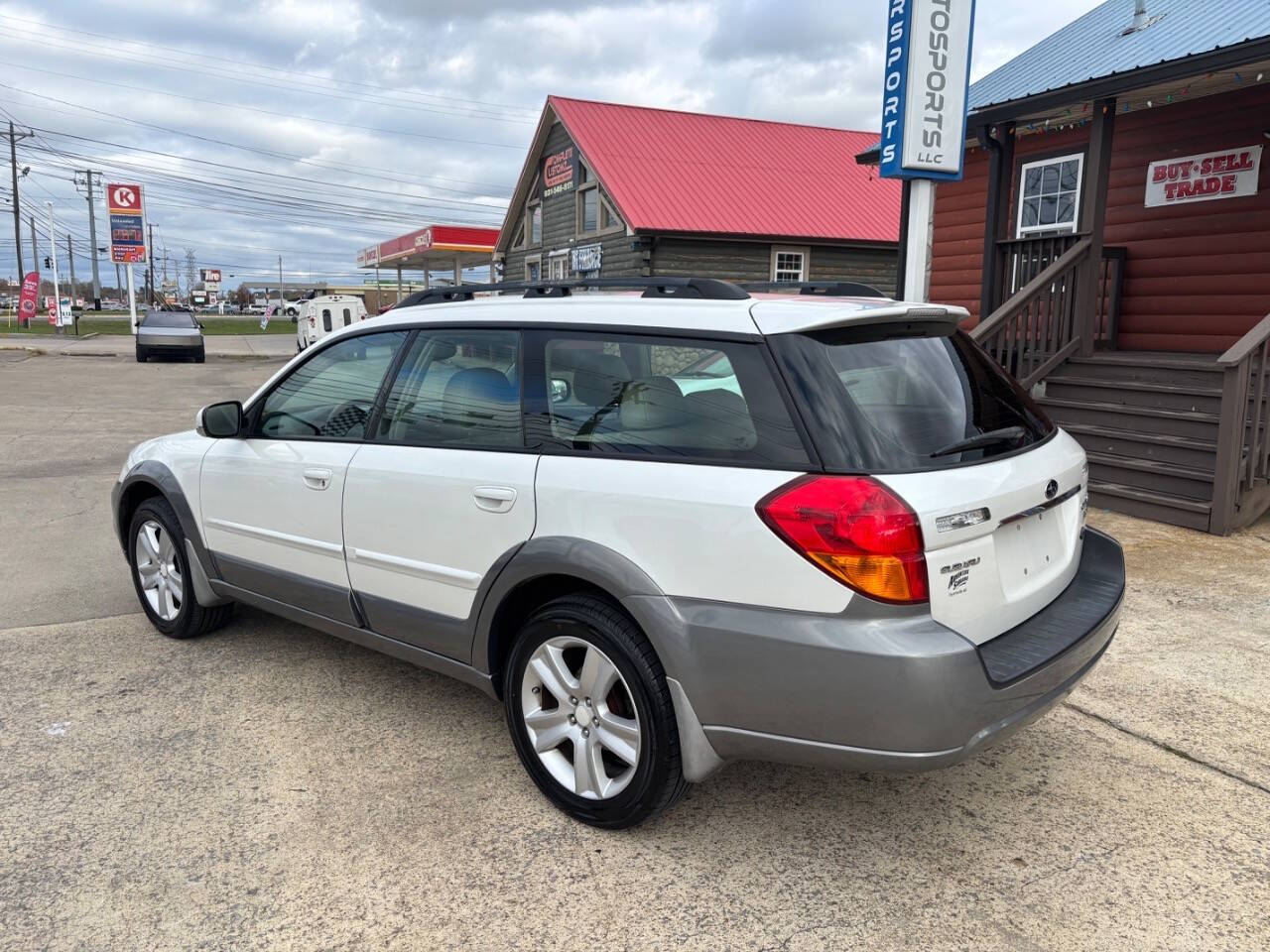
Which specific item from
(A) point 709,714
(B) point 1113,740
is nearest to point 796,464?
(A) point 709,714

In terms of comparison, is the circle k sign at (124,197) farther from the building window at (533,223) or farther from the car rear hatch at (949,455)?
the car rear hatch at (949,455)

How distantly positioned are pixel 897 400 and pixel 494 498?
1287 mm

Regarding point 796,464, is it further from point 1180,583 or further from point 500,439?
point 1180,583

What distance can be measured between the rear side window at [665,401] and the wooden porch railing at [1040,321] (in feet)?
21.2

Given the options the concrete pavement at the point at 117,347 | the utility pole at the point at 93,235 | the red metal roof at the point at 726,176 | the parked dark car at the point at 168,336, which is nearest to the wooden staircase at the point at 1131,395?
the red metal roof at the point at 726,176

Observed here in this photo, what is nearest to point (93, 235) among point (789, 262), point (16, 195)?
point (16, 195)

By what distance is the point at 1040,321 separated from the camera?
30.1 feet

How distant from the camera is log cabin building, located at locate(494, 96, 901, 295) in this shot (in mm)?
20828

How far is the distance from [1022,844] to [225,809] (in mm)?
2525

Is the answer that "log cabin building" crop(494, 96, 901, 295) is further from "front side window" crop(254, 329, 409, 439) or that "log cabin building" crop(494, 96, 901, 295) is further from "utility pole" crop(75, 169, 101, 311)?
"utility pole" crop(75, 169, 101, 311)

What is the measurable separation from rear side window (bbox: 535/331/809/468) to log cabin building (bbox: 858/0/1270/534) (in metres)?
5.23

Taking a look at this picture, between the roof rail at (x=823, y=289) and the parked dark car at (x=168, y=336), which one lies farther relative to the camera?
the parked dark car at (x=168, y=336)

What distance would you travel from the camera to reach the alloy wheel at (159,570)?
14.8 feet

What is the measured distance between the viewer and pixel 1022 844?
9.39ft
